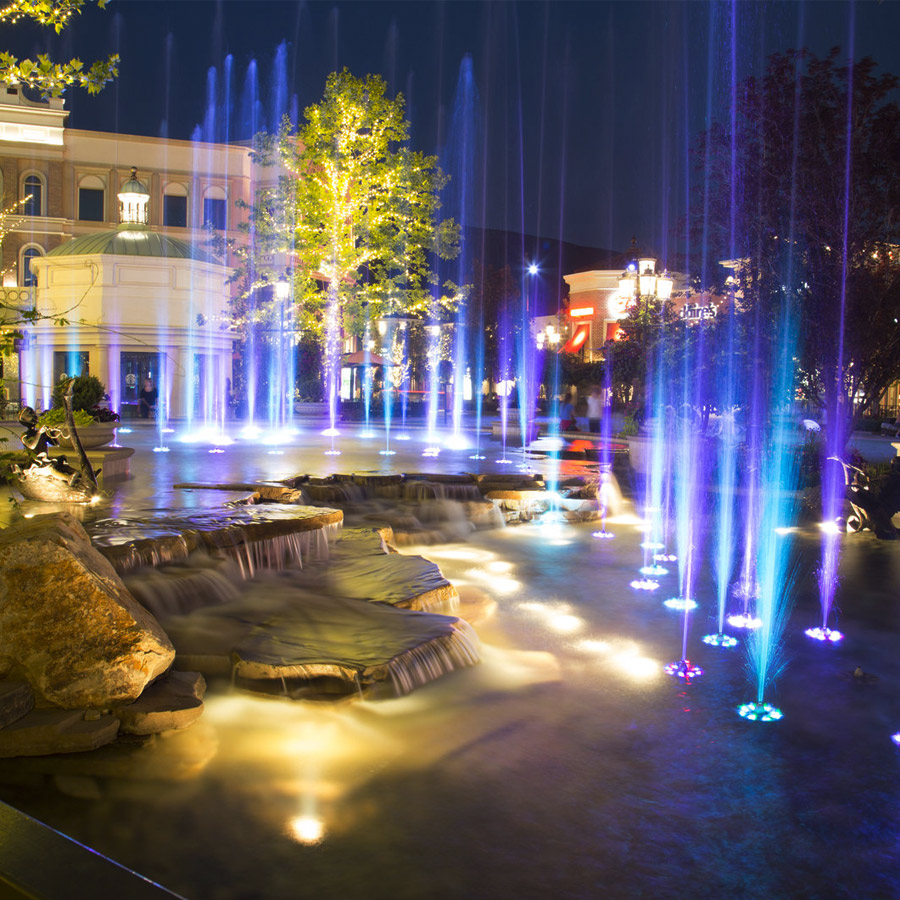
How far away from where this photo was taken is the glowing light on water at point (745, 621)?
24.7ft

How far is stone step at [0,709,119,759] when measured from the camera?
15.5ft

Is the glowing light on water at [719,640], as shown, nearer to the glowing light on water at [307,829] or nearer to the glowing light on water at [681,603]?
the glowing light on water at [681,603]

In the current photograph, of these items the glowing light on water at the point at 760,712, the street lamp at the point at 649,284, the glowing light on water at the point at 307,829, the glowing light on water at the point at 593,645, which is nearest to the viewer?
the glowing light on water at the point at 307,829

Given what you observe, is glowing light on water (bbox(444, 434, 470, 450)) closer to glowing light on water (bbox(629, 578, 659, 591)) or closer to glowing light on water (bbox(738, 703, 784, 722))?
glowing light on water (bbox(629, 578, 659, 591))

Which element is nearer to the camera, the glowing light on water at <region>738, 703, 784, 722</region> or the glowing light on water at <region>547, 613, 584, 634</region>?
the glowing light on water at <region>738, 703, 784, 722</region>

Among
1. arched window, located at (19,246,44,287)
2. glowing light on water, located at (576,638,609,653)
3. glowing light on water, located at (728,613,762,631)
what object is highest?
arched window, located at (19,246,44,287)

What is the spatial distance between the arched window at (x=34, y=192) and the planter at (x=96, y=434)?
3970 cm

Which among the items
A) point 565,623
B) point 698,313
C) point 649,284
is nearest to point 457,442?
point 649,284

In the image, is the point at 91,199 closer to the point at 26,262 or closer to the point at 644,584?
the point at 26,262

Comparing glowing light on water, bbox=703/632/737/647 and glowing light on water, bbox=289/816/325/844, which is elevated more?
glowing light on water, bbox=703/632/737/647

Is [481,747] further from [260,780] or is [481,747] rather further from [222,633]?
[222,633]

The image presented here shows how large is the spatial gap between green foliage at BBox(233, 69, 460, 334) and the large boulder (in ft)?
84.6

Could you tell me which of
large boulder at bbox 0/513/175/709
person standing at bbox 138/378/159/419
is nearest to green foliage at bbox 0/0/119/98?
large boulder at bbox 0/513/175/709

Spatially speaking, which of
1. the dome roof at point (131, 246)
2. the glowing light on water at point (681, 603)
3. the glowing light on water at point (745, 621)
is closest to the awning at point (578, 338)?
the dome roof at point (131, 246)
